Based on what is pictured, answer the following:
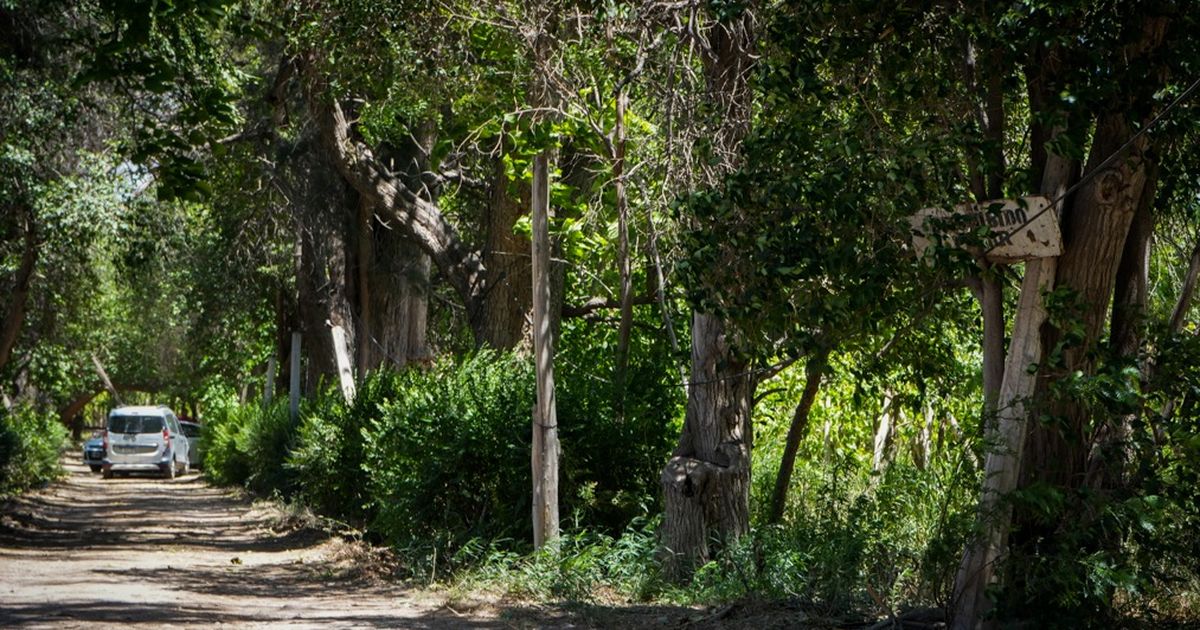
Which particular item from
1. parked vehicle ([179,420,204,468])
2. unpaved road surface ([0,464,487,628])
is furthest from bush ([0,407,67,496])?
parked vehicle ([179,420,204,468])

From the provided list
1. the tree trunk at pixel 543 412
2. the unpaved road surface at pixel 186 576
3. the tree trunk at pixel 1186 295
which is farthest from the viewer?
the tree trunk at pixel 543 412

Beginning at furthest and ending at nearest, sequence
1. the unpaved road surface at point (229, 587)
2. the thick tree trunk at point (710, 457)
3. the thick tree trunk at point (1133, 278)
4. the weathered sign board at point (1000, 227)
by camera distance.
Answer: the thick tree trunk at point (710, 457)
the unpaved road surface at point (229, 587)
the thick tree trunk at point (1133, 278)
the weathered sign board at point (1000, 227)

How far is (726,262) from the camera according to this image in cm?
848

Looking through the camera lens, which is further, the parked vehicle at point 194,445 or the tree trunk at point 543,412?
the parked vehicle at point 194,445

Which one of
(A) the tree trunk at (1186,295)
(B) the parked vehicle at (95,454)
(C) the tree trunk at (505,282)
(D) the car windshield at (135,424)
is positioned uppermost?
(C) the tree trunk at (505,282)

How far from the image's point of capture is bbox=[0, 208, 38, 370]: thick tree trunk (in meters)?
19.8

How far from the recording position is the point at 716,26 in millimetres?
11375

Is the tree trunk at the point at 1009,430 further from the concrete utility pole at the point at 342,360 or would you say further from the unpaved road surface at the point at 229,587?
the concrete utility pole at the point at 342,360

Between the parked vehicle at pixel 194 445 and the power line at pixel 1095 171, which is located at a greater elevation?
the power line at pixel 1095 171

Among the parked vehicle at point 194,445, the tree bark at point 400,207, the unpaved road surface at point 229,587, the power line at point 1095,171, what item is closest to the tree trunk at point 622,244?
the unpaved road surface at point 229,587

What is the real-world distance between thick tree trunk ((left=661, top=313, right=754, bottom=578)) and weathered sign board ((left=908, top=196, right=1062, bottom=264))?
4.01m

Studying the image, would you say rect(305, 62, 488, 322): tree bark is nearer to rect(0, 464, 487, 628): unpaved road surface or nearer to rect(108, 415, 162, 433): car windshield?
rect(0, 464, 487, 628): unpaved road surface

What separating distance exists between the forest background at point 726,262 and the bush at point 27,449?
4.25 m

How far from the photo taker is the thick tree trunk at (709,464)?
11695 millimetres
